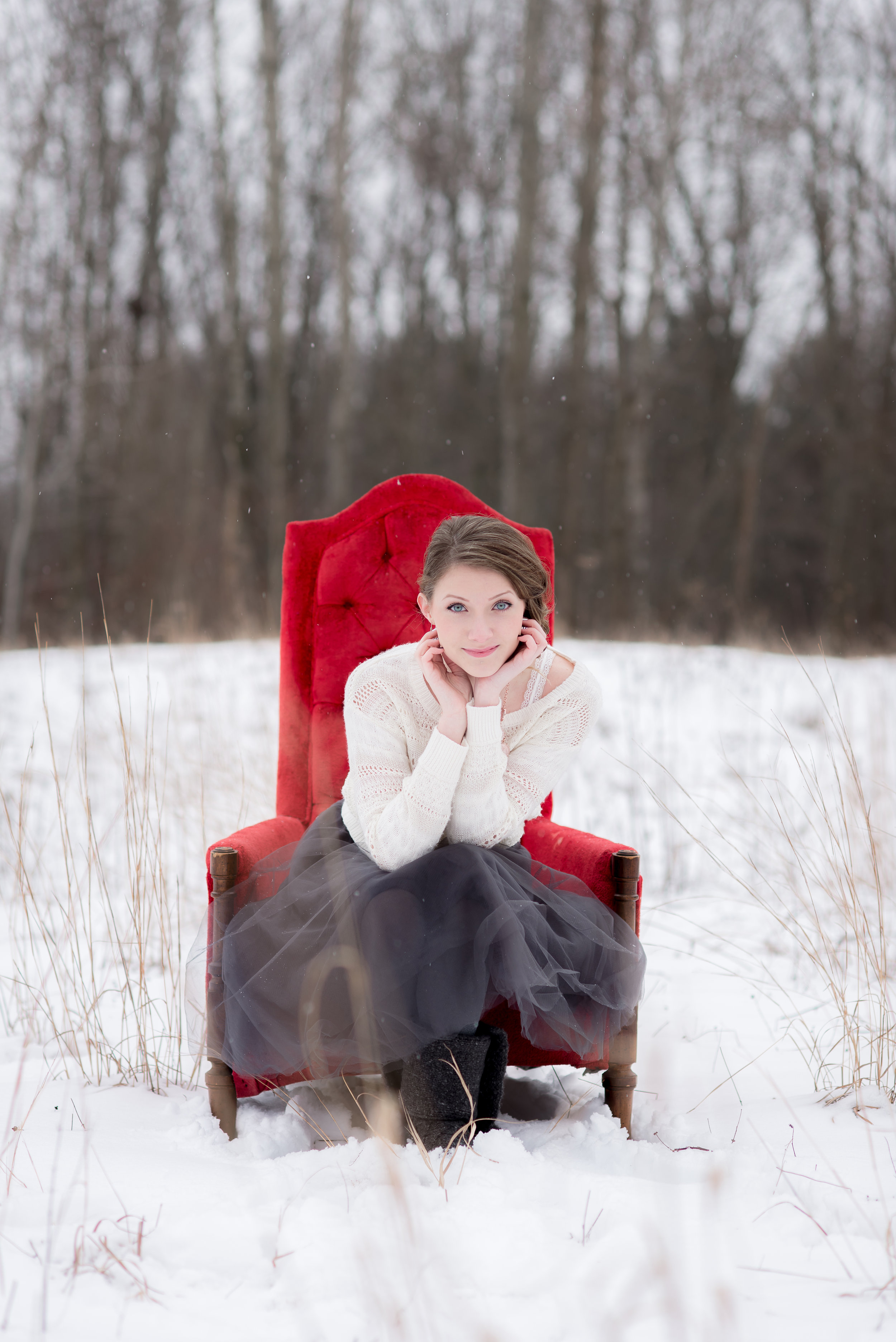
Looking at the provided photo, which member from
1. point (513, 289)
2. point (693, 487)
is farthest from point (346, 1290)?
point (693, 487)

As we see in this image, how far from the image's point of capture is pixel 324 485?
12703 millimetres

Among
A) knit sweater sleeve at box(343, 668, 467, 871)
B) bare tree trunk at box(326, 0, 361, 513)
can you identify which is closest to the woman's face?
knit sweater sleeve at box(343, 668, 467, 871)

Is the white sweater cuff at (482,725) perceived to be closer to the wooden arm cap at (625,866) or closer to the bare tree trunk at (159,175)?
the wooden arm cap at (625,866)

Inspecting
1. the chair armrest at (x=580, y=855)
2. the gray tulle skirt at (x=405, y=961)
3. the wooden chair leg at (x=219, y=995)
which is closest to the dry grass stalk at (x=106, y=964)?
the wooden chair leg at (x=219, y=995)

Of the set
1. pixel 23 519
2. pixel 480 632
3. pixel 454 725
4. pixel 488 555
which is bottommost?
pixel 454 725

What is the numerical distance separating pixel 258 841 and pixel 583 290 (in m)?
7.23

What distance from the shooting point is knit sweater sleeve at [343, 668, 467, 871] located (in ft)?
5.16

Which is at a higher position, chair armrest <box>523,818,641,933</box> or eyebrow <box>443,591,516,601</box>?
eyebrow <box>443,591,516,601</box>

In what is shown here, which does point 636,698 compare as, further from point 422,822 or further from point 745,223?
point 745,223

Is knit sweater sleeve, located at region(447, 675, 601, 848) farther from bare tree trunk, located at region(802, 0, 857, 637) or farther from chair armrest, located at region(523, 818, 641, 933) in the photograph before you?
bare tree trunk, located at region(802, 0, 857, 637)

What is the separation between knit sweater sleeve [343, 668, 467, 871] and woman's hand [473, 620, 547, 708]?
0.11 meters

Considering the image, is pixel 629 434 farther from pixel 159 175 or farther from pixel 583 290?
pixel 159 175

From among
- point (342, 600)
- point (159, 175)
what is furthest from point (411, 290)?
point (342, 600)

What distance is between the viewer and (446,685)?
1660 millimetres
